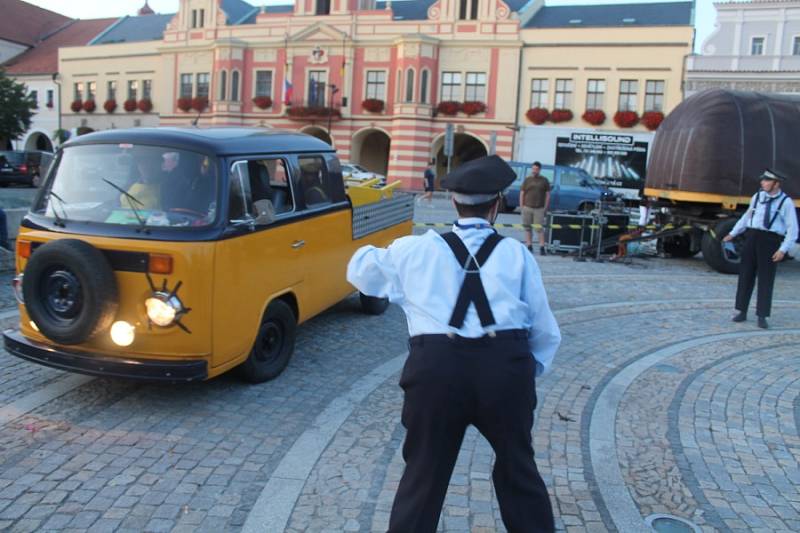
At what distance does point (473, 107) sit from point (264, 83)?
14642mm

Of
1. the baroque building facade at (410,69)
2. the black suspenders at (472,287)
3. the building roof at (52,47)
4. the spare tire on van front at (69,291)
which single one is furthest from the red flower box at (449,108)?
the black suspenders at (472,287)

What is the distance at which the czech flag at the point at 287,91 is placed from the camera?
4388 centimetres

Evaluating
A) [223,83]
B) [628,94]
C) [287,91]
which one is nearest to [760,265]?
[628,94]

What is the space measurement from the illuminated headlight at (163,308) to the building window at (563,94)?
38.5 metres

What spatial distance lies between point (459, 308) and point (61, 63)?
62.7 metres

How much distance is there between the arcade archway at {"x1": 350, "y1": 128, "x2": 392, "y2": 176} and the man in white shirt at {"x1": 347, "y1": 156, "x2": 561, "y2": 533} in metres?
44.0

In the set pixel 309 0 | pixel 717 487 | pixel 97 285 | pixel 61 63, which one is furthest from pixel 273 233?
pixel 61 63

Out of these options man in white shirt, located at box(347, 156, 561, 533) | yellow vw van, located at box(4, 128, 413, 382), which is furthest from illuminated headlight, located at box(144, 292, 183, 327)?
man in white shirt, located at box(347, 156, 561, 533)

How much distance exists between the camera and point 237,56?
46938 millimetres

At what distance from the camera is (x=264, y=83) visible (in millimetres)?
46938

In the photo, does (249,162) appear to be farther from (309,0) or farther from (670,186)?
(309,0)

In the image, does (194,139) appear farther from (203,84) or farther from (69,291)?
(203,84)

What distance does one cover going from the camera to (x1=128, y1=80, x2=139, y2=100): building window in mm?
52438

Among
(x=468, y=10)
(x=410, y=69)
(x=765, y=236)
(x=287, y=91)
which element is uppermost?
(x=468, y=10)
